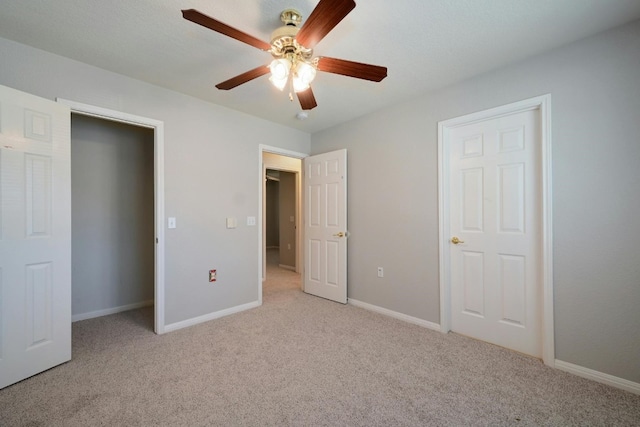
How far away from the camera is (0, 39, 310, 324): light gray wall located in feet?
7.56

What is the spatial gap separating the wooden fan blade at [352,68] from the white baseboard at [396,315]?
2403 millimetres

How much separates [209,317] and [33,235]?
1.69 meters

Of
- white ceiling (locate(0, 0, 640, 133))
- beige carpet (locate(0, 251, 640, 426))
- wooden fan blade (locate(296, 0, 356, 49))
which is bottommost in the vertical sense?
beige carpet (locate(0, 251, 640, 426))

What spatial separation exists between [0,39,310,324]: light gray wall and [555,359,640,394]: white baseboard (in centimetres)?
301

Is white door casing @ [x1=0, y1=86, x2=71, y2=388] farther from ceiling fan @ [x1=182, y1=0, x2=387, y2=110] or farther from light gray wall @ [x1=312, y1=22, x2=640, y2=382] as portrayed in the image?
light gray wall @ [x1=312, y1=22, x2=640, y2=382]

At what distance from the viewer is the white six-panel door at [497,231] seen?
2.27m

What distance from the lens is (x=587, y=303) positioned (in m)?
1.97

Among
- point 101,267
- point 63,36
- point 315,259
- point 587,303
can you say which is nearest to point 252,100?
point 63,36

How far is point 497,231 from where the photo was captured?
2.45 meters

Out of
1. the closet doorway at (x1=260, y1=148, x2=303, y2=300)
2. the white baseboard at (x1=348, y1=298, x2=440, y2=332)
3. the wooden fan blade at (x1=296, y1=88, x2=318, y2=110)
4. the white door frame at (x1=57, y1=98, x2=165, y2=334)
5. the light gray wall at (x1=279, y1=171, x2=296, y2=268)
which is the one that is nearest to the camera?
the wooden fan blade at (x1=296, y1=88, x2=318, y2=110)

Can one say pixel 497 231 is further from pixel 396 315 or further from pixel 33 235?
pixel 33 235

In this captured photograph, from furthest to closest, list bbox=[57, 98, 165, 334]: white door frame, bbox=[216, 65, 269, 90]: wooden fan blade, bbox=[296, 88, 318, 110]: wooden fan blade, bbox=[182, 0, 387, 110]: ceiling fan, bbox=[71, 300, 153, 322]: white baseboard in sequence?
bbox=[71, 300, 153, 322]: white baseboard → bbox=[57, 98, 165, 334]: white door frame → bbox=[296, 88, 318, 110]: wooden fan blade → bbox=[216, 65, 269, 90]: wooden fan blade → bbox=[182, 0, 387, 110]: ceiling fan

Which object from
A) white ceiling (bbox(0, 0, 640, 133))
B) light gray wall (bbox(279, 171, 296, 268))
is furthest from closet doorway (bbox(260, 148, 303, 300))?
white ceiling (bbox(0, 0, 640, 133))

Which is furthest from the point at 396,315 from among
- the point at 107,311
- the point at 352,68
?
the point at 107,311
